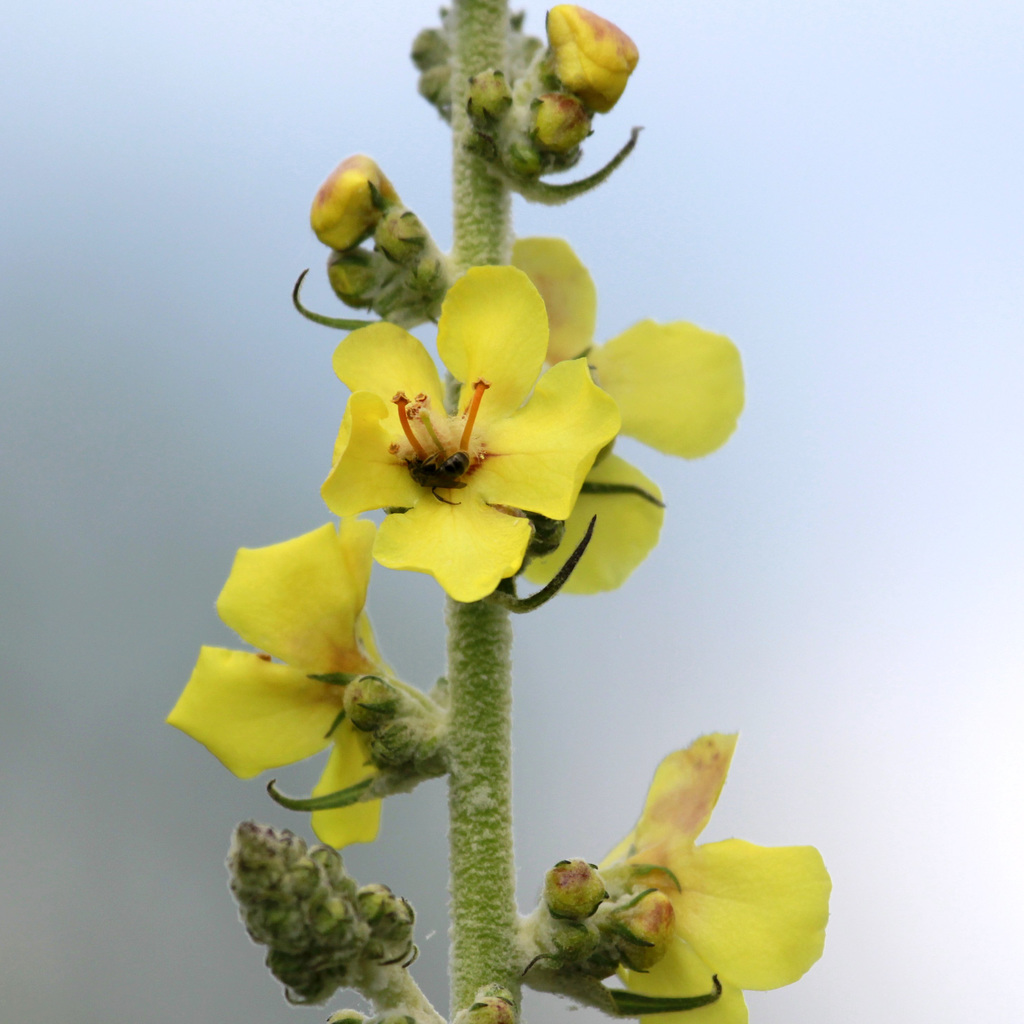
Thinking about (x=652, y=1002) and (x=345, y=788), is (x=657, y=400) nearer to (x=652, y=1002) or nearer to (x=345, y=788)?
(x=345, y=788)

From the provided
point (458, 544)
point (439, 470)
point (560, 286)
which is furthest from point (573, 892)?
point (560, 286)

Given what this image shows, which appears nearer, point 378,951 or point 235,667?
point 378,951

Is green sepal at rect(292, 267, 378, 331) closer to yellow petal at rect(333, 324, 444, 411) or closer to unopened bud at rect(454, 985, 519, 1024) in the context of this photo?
yellow petal at rect(333, 324, 444, 411)

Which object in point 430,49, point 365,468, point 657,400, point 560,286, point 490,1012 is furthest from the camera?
point 560,286

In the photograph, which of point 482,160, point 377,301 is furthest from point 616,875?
point 482,160

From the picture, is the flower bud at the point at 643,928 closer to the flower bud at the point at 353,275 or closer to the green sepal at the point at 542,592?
the green sepal at the point at 542,592

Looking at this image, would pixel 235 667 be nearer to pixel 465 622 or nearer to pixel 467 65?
pixel 465 622

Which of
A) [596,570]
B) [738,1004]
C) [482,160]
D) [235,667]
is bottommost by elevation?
[738,1004]
